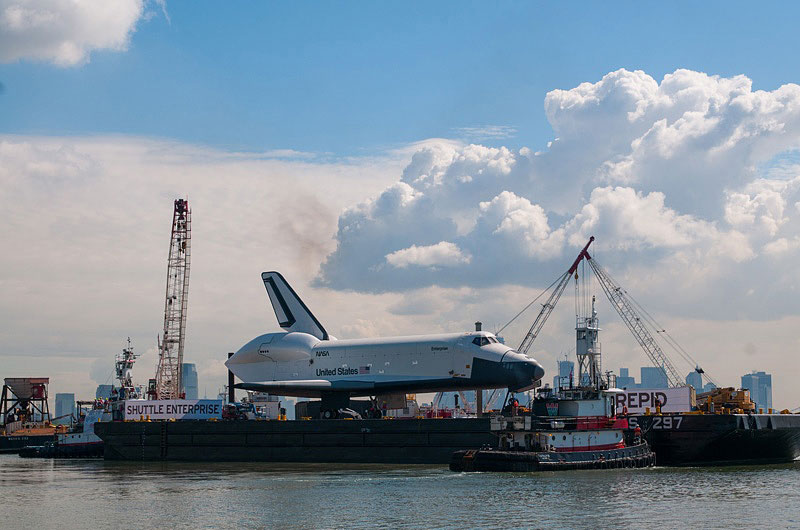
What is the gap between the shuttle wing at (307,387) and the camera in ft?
259

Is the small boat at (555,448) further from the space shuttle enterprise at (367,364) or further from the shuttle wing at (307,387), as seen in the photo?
the shuttle wing at (307,387)

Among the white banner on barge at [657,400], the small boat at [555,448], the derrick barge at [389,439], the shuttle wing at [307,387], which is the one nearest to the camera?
the small boat at [555,448]

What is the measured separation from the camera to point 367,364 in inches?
3132

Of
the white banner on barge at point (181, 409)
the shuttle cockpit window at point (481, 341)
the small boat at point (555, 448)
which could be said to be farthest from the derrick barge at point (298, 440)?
the shuttle cockpit window at point (481, 341)

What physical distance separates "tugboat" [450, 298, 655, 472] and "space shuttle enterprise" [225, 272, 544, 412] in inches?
449

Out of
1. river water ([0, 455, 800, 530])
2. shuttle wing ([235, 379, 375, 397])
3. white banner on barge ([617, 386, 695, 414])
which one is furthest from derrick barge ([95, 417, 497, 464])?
white banner on barge ([617, 386, 695, 414])

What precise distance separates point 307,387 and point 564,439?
86.7ft

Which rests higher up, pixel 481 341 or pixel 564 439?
pixel 481 341

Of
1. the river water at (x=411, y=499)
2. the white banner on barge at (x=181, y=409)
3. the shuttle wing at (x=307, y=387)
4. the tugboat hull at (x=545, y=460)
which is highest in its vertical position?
the shuttle wing at (x=307, y=387)

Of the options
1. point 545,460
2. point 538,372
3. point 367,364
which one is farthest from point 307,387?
point 545,460

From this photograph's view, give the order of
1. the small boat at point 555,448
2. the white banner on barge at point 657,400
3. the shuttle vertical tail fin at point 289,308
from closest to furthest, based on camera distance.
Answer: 1. the small boat at point 555,448
2. the white banner on barge at point 657,400
3. the shuttle vertical tail fin at point 289,308

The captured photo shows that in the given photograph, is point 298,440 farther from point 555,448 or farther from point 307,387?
point 555,448

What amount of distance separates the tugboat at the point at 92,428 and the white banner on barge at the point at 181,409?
21.6 ft

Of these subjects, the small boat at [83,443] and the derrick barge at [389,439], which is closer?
the derrick barge at [389,439]
